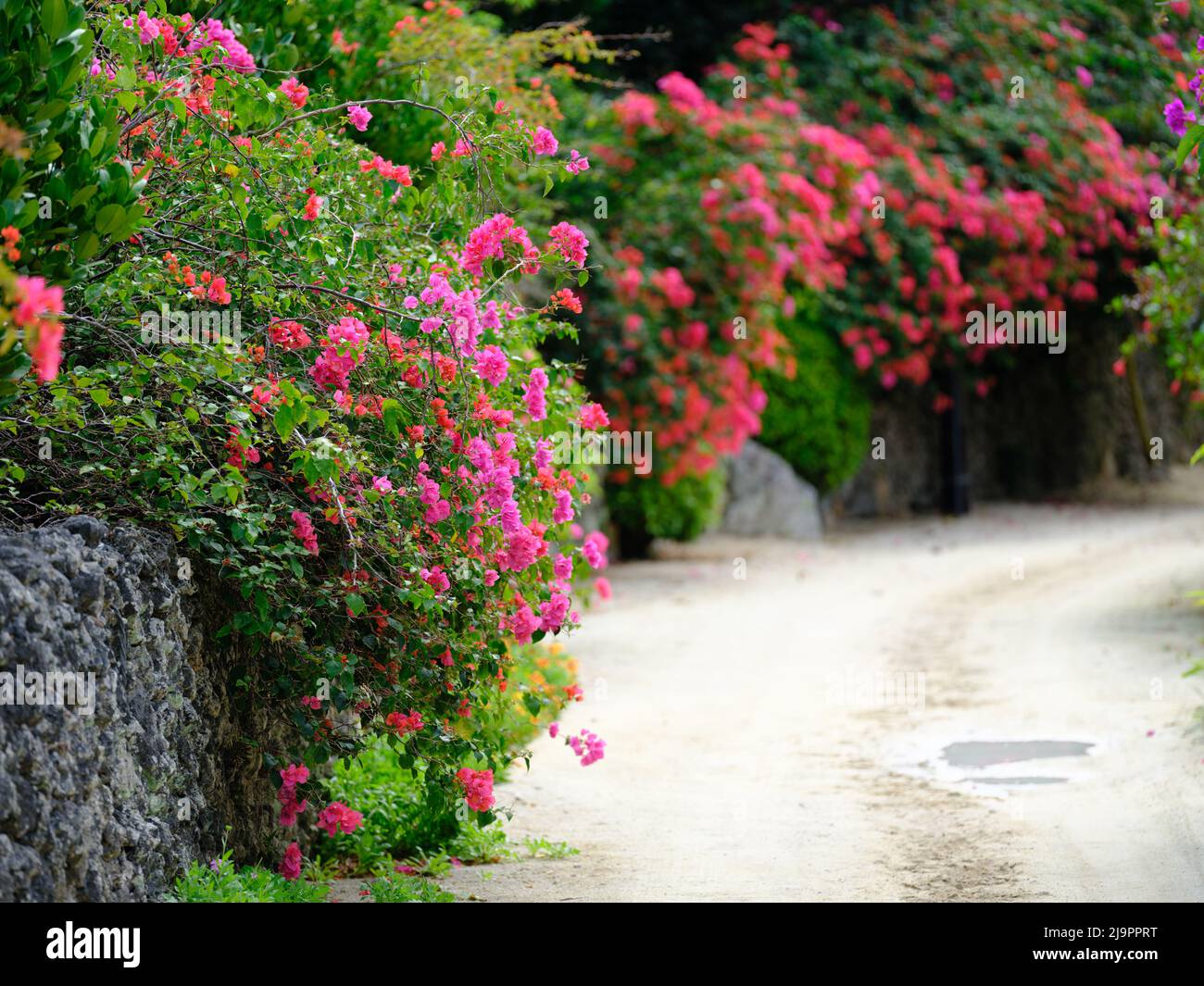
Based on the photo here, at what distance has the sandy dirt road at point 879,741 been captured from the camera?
206 inches

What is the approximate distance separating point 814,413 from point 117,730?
533 inches

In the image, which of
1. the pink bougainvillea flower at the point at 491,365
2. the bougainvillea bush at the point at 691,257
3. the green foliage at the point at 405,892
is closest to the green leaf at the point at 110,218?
the pink bougainvillea flower at the point at 491,365

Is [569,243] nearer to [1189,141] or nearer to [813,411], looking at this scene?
[1189,141]

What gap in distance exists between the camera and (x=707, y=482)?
14.6m

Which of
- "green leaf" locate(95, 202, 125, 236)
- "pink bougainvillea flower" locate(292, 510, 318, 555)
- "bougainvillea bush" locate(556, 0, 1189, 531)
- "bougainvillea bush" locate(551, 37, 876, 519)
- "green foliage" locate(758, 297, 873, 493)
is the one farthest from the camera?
"green foliage" locate(758, 297, 873, 493)

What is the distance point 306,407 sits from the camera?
4.00 meters

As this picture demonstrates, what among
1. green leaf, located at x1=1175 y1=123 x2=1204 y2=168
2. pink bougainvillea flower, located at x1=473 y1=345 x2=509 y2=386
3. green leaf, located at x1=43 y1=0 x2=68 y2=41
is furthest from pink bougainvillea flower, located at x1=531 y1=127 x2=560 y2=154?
green leaf, located at x1=1175 y1=123 x2=1204 y2=168

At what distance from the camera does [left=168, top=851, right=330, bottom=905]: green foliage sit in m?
4.20

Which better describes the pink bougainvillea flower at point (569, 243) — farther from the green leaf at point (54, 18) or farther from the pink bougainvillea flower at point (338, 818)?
the pink bougainvillea flower at point (338, 818)

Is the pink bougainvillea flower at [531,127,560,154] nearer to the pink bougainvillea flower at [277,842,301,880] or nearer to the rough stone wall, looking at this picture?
the rough stone wall

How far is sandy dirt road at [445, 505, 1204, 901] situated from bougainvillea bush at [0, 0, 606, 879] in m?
0.96

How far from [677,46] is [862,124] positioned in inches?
107
